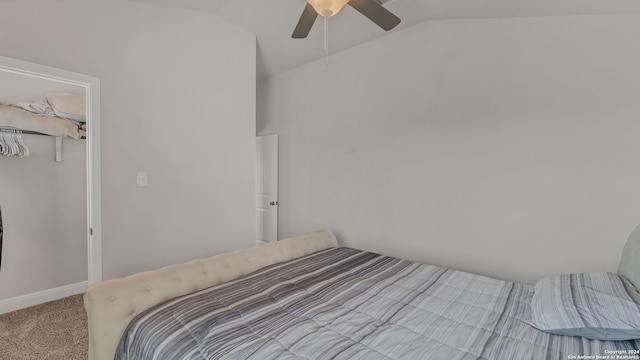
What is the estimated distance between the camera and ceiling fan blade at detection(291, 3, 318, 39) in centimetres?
→ 171

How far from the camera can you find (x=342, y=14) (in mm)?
2453

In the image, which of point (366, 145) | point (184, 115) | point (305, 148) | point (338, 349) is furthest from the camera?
point (305, 148)

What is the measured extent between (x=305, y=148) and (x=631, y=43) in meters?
2.79

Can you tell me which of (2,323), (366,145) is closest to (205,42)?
(366,145)

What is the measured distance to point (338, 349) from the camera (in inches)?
40.5

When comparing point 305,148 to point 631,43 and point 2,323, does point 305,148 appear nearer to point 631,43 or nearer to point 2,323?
point 631,43

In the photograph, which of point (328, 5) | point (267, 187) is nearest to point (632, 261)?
point (328, 5)

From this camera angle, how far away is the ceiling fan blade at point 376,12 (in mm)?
1599

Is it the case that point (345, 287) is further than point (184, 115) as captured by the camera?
No

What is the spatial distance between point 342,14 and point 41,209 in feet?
11.5

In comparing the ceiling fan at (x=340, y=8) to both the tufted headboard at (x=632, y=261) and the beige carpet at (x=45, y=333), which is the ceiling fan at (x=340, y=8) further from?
the beige carpet at (x=45, y=333)

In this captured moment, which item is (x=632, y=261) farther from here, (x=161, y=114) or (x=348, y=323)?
(x=161, y=114)

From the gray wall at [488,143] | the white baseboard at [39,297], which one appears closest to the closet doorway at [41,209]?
the white baseboard at [39,297]

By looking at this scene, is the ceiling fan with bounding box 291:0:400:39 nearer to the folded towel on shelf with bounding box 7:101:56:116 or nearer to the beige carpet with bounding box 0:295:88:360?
the folded towel on shelf with bounding box 7:101:56:116
